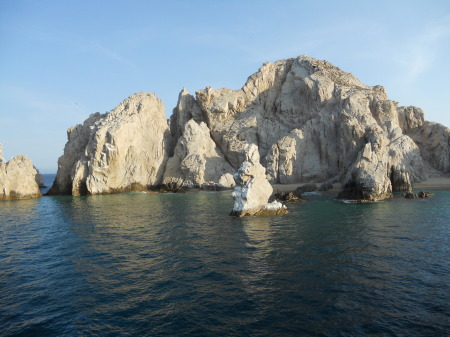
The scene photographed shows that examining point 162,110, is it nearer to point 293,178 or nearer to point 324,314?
point 293,178

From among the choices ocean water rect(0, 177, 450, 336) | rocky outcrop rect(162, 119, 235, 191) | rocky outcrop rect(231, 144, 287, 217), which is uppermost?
rocky outcrop rect(162, 119, 235, 191)

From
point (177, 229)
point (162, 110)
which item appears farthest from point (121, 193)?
point (177, 229)

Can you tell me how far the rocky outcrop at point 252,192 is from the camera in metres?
31.1

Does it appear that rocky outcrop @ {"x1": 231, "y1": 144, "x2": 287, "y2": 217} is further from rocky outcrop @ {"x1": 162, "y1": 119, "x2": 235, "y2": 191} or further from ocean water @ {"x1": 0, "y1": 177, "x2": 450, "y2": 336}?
rocky outcrop @ {"x1": 162, "y1": 119, "x2": 235, "y2": 191}

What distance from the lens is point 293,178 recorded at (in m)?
62.0

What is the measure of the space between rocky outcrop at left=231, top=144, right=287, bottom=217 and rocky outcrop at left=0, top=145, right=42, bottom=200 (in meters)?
48.2

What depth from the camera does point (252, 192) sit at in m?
31.3

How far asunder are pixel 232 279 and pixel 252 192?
56.1ft

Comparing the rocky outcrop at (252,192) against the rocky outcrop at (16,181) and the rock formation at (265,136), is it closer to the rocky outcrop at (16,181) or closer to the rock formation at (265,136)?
the rock formation at (265,136)

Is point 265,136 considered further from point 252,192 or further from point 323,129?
point 252,192

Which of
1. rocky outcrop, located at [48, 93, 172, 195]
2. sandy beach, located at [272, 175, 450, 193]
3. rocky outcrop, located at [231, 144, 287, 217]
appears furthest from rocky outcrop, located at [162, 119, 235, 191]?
rocky outcrop, located at [231, 144, 287, 217]

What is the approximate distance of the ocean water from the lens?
1067 cm

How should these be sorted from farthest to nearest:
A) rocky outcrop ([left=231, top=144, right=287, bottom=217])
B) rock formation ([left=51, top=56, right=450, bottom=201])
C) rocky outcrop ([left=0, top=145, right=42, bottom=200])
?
rock formation ([left=51, top=56, right=450, bottom=201])
rocky outcrop ([left=0, top=145, right=42, bottom=200])
rocky outcrop ([left=231, top=144, right=287, bottom=217])

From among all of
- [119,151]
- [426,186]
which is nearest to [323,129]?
[426,186]
